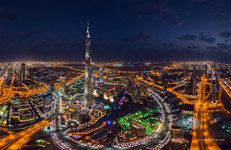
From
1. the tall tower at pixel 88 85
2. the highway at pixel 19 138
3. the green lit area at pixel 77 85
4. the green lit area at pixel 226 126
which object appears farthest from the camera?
the green lit area at pixel 77 85

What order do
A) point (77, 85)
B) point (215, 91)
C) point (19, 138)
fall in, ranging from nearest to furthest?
1. point (19, 138)
2. point (215, 91)
3. point (77, 85)

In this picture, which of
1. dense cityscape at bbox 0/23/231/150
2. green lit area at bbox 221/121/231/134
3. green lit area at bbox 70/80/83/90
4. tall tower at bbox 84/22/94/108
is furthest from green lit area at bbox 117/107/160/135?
green lit area at bbox 70/80/83/90

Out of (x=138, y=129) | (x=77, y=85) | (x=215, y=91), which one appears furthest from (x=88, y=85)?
(x=215, y=91)

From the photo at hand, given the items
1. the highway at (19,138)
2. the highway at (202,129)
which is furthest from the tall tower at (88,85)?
the highway at (202,129)

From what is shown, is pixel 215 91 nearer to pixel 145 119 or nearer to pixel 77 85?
pixel 145 119

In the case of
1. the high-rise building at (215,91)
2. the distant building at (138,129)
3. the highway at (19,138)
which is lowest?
the highway at (19,138)

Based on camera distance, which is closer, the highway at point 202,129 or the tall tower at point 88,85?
the highway at point 202,129

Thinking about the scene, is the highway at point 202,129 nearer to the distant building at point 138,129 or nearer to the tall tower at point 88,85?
the distant building at point 138,129

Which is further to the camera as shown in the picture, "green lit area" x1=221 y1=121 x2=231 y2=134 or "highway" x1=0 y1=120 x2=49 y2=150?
"green lit area" x1=221 y1=121 x2=231 y2=134

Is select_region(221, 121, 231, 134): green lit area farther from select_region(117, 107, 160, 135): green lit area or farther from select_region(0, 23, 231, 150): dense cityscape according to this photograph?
select_region(117, 107, 160, 135): green lit area

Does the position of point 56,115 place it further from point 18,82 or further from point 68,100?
point 18,82
